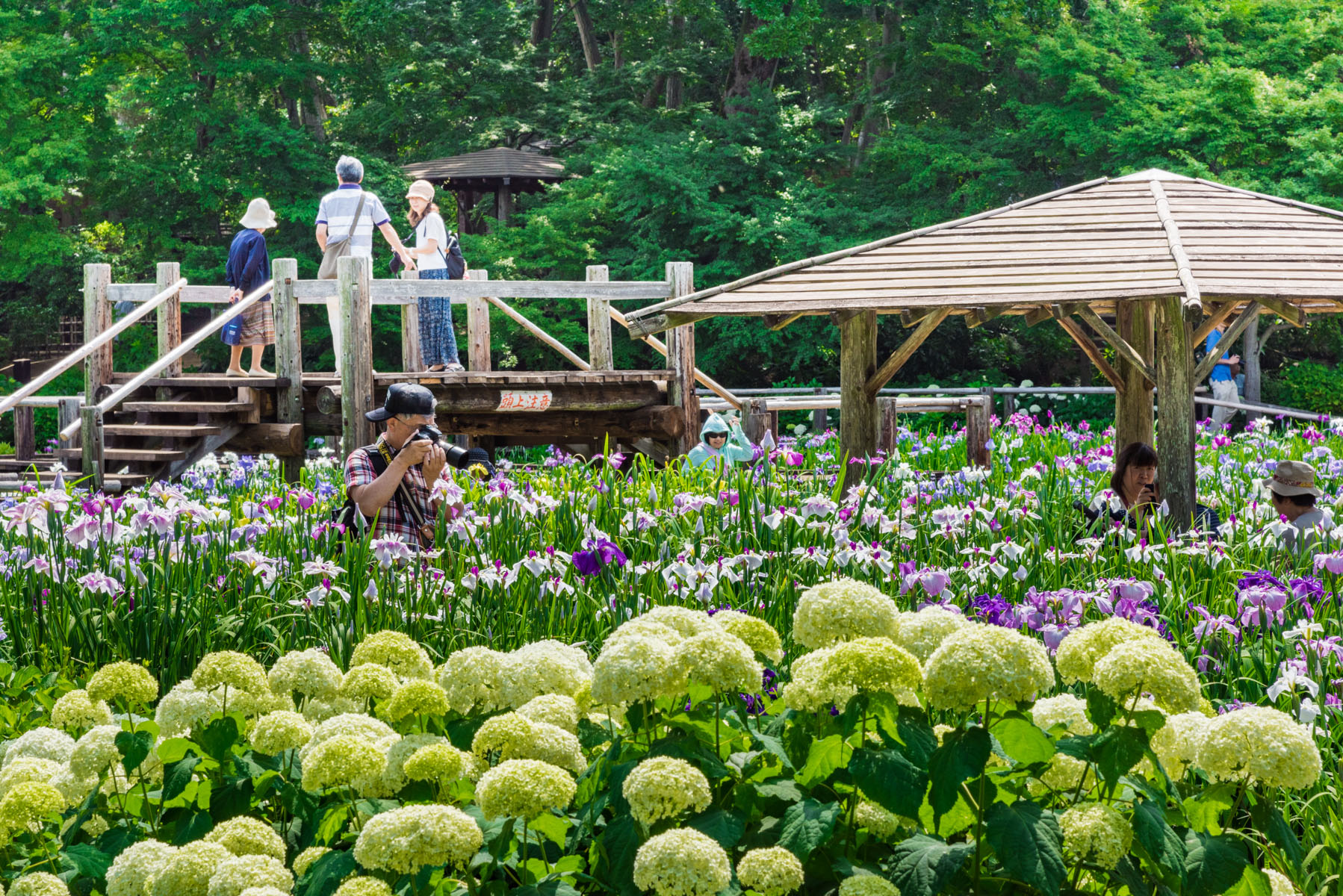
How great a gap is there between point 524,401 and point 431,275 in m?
1.40

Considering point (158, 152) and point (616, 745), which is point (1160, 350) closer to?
point (616, 745)

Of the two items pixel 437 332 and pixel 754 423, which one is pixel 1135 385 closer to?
pixel 754 423

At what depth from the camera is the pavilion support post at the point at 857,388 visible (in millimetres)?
7469

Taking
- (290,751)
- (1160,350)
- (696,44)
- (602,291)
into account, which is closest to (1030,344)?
(696,44)

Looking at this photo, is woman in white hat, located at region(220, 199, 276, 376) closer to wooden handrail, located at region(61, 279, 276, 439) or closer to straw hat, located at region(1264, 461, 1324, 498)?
wooden handrail, located at region(61, 279, 276, 439)

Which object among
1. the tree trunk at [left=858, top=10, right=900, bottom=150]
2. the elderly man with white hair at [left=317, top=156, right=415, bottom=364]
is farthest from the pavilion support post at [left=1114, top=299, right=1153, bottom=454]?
the tree trunk at [left=858, top=10, right=900, bottom=150]

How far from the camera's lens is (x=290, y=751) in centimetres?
235

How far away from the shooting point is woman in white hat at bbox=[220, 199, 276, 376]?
34.2 ft

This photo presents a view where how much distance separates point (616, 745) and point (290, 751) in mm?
657

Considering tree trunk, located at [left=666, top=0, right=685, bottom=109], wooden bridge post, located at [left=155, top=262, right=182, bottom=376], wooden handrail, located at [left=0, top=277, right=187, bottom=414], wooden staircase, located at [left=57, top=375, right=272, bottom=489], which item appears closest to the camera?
wooden handrail, located at [left=0, top=277, right=187, bottom=414]

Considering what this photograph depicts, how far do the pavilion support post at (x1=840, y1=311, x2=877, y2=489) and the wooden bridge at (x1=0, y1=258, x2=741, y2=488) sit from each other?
2528 mm

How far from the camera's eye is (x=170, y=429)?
364 inches

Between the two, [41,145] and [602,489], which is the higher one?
[41,145]

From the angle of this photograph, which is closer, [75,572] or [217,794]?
[217,794]
